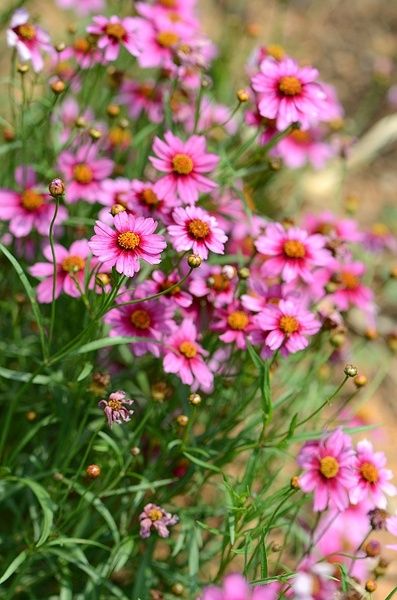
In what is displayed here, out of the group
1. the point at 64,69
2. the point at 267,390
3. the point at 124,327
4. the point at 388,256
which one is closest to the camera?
the point at 267,390

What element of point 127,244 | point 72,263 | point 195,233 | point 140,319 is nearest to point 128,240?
point 127,244

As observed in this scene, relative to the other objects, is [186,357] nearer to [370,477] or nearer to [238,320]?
[238,320]

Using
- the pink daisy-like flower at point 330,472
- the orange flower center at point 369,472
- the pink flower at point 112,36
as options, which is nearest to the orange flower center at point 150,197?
the pink flower at point 112,36

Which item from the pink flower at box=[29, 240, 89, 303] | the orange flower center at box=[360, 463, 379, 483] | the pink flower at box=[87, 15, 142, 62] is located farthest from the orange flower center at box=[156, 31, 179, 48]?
the orange flower center at box=[360, 463, 379, 483]

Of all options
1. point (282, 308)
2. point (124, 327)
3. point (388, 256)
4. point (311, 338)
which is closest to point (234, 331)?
point (282, 308)

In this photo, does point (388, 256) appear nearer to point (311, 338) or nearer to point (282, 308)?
point (311, 338)

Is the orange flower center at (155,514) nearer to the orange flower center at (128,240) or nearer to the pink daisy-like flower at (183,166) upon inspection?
the orange flower center at (128,240)
